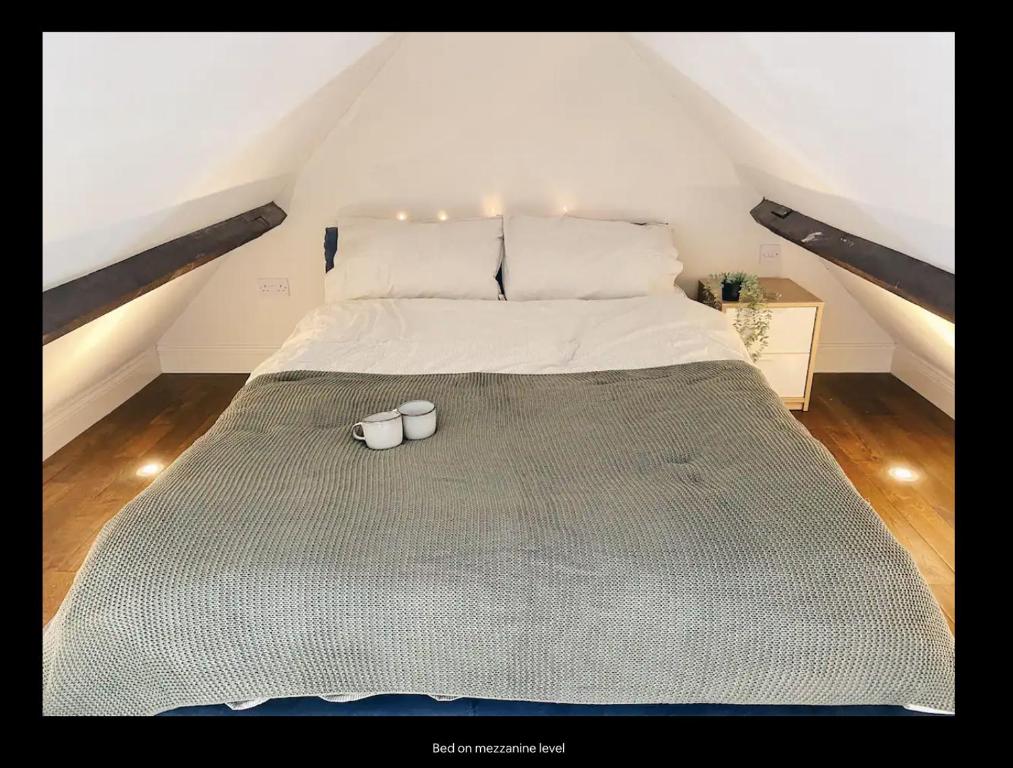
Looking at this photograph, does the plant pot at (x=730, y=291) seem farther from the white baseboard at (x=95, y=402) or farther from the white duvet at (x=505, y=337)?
the white baseboard at (x=95, y=402)

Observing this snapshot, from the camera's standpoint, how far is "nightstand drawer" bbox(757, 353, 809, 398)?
10.3ft

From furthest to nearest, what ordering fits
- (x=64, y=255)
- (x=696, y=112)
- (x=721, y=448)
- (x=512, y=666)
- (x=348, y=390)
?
(x=696, y=112) < (x=348, y=390) < (x=721, y=448) < (x=64, y=255) < (x=512, y=666)

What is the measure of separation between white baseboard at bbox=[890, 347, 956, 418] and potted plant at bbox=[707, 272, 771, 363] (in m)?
0.84

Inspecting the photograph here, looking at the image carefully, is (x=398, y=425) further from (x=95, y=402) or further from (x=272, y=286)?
(x=95, y=402)

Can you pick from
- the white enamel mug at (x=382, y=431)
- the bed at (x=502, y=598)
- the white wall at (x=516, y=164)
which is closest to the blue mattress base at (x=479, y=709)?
the bed at (x=502, y=598)

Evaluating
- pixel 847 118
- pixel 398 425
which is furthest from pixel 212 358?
pixel 847 118

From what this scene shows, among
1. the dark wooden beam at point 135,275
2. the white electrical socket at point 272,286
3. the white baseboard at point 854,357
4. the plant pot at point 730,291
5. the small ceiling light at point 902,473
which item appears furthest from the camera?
the white baseboard at point 854,357

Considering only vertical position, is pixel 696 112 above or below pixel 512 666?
above

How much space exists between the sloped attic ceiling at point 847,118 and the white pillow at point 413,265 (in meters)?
1.04

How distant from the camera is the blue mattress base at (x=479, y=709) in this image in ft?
4.78
